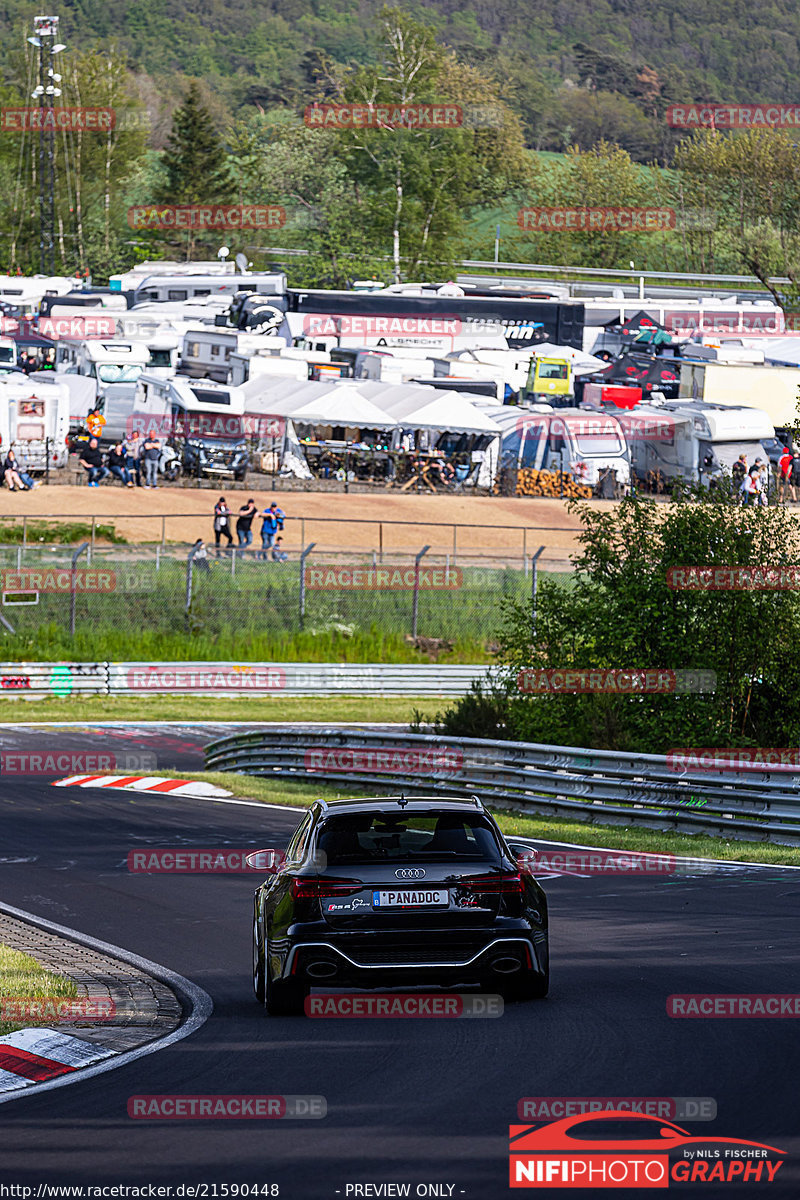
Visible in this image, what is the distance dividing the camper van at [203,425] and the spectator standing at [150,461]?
0.98 metres

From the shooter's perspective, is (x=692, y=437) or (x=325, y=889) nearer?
(x=325, y=889)

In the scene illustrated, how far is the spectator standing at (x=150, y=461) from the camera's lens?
4997cm

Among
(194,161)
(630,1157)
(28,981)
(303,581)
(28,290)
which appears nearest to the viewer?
(630,1157)

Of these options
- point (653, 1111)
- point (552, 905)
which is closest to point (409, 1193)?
point (653, 1111)

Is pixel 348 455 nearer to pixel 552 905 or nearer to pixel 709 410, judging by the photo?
pixel 709 410

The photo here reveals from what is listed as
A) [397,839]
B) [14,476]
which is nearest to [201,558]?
[14,476]

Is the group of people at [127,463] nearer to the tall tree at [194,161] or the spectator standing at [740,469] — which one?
the spectator standing at [740,469]

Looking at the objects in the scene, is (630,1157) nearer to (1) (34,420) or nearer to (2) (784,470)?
A: (1) (34,420)

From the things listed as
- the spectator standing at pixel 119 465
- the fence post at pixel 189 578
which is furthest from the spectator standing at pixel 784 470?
the fence post at pixel 189 578

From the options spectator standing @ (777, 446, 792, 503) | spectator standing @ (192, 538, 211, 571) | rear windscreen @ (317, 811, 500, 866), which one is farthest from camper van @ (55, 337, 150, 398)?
rear windscreen @ (317, 811, 500, 866)

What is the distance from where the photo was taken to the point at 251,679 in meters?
33.7

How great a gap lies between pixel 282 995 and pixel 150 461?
42.5 meters

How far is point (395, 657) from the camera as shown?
3444cm

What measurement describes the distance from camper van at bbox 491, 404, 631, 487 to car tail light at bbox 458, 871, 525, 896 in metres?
45.4
